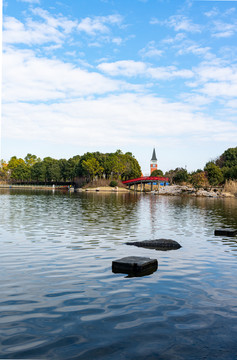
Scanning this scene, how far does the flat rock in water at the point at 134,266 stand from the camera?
30.3 feet

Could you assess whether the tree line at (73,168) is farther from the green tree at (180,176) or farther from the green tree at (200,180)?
the green tree at (200,180)

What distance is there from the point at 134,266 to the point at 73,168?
4423 inches

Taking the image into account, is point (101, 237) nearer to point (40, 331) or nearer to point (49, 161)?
point (40, 331)

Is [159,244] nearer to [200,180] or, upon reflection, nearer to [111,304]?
[111,304]

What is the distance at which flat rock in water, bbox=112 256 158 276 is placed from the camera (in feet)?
30.3

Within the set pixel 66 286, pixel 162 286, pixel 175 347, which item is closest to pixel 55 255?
pixel 66 286

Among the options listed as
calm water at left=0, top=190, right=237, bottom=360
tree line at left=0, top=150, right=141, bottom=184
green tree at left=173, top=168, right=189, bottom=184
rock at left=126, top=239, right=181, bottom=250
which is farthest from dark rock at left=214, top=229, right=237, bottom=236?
tree line at left=0, top=150, right=141, bottom=184

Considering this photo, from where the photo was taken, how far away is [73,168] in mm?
120188

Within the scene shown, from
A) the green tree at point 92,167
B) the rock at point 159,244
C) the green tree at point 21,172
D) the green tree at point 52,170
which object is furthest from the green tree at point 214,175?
the green tree at point 21,172

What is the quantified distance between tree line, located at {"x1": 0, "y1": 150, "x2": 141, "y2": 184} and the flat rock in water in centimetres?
9024

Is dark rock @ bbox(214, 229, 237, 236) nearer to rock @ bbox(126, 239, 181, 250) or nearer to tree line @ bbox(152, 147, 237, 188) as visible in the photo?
rock @ bbox(126, 239, 181, 250)

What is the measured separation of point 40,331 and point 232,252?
9.02m

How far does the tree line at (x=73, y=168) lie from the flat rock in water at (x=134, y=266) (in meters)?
90.2

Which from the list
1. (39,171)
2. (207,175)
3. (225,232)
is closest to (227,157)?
(207,175)
